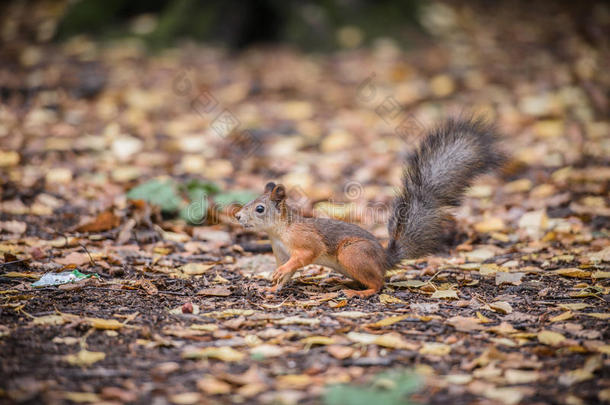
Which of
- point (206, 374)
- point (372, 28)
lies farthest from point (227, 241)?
point (372, 28)

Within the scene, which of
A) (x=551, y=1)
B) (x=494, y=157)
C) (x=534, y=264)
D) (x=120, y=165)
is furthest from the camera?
(x=551, y=1)

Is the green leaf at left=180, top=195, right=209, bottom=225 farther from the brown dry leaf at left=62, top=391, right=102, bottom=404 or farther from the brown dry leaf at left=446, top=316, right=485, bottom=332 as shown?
the brown dry leaf at left=62, top=391, right=102, bottom=404

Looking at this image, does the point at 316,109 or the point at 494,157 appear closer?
the point at 494,157

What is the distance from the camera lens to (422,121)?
636 cm

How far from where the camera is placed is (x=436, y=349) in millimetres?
2291

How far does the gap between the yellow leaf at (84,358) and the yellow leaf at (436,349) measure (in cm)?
120

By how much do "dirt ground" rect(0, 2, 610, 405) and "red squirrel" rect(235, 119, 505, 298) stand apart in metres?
0.22

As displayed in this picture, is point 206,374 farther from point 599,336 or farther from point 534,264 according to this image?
point 534,264

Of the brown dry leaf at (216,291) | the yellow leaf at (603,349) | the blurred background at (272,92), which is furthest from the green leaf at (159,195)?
the yellow leaf at (603,349)

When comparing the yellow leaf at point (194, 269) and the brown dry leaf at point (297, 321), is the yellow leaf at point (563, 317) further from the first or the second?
the yellow leaf at point (194, 269)

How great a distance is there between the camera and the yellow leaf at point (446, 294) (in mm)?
2977

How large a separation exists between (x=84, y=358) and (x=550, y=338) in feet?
5.81

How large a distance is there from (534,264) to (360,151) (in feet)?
9.03

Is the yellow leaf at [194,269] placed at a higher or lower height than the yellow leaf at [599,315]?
higher
